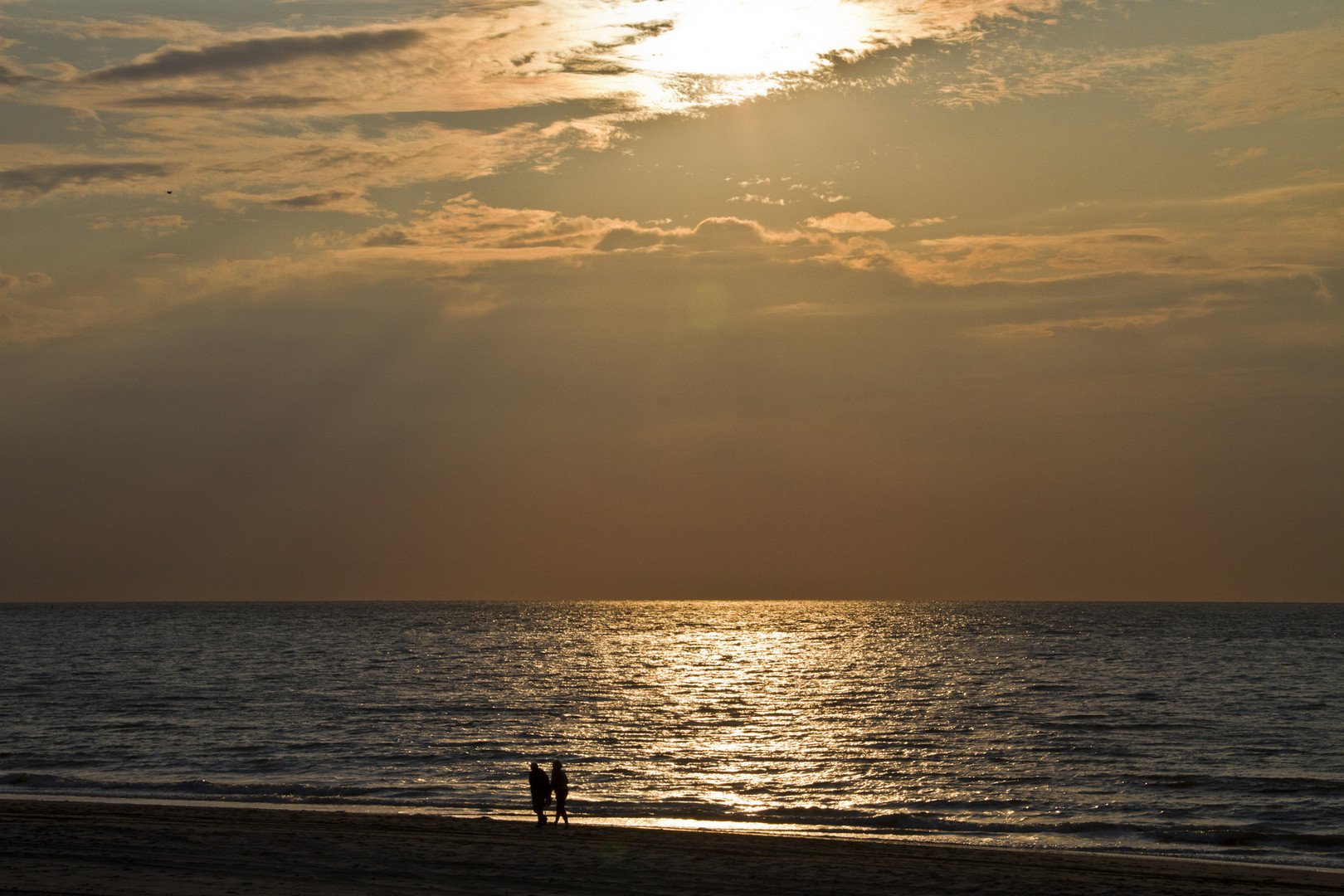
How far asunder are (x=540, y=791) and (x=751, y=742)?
64.9 feet

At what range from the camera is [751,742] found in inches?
1759

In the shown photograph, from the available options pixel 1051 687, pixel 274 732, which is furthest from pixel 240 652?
pixel 1051 687

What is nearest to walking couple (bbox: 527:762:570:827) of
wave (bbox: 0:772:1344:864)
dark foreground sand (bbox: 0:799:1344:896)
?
dark foreground sand (bbox: 0:799:1344:896)

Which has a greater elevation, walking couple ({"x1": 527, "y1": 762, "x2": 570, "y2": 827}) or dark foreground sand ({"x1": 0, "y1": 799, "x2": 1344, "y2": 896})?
walking couple ({"x1": 527, "y1": 762, "x2": 570, "y2": 827})

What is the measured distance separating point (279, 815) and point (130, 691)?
136 feet

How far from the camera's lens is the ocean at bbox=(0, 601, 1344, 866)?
3016 cm

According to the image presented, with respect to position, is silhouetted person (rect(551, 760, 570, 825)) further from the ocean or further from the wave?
the wave

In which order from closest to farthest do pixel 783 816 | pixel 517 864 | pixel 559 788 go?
pixel 517 864, pixel 559 788, pixel 783 816

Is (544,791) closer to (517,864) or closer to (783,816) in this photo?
(517,864)

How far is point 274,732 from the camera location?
46.0 metres

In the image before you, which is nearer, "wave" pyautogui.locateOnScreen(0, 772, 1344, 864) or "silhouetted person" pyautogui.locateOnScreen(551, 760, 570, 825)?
"silhouetted person" pyautogui.locateOnScreen(551, 760, 570, 825)

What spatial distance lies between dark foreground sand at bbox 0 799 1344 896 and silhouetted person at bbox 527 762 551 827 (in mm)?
638

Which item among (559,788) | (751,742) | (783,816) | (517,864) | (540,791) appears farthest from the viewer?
(751,742)

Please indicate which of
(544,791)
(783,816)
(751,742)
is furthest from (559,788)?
(751,742)
